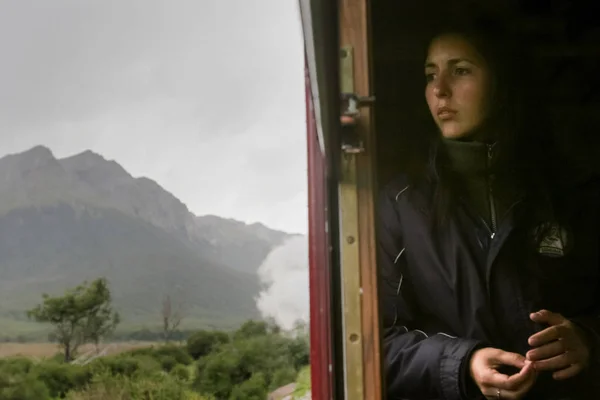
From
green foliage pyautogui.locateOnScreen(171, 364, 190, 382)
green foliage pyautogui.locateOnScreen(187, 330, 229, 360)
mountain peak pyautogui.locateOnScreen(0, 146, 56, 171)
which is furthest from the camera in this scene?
mountain peak pyautogui.locateOnScreen(0, 146, 56, 171)

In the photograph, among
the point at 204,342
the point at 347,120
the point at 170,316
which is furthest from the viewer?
the point at 170,316

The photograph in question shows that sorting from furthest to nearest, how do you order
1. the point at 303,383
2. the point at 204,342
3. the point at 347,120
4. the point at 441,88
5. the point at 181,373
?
the point at 204,342 < the point at 181,373 < the point at 303,383 < the point at 441,88 < the point at 347,120

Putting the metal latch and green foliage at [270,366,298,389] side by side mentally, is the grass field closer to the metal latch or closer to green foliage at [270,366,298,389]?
green foliage at [270,366,298,389]

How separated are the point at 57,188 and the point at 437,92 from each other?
240 centimetres

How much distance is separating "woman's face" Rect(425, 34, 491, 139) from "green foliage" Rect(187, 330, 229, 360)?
4.72ft

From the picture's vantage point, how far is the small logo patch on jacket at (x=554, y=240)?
0.91m

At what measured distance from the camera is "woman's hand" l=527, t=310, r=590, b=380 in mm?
856

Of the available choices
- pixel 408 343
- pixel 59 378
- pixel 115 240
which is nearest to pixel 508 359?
pixel 408 343

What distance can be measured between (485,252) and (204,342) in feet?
4.85

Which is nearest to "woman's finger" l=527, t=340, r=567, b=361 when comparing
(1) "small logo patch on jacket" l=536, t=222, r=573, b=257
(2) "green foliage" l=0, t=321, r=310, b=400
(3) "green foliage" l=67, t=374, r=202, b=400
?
(1) "small logo patch on jacket" l=536, t=222, r=573, b=257

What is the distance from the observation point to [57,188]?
9.47 feet

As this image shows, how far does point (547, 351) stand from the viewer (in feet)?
2.81

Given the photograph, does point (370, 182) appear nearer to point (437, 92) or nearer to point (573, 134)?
point (437, 92)

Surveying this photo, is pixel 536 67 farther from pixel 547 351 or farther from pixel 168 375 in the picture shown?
pixel 168 375
